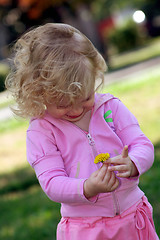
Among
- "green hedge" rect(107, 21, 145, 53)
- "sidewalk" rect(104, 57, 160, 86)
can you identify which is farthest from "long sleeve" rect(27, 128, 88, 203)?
"green hedge" rect(107, 21, 145, 53)

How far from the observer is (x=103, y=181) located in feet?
6.01

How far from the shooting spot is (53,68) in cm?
189

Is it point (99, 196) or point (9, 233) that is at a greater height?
point (99, 196)

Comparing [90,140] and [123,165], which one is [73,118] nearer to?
[90,140]

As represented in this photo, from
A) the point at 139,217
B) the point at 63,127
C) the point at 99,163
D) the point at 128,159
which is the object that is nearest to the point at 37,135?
the point at 63,127

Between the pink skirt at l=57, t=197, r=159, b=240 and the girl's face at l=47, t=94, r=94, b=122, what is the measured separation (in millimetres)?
493

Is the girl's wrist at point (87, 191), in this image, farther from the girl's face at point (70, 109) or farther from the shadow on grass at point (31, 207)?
the shadow on grass at point (31, 207)

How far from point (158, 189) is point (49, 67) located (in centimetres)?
241

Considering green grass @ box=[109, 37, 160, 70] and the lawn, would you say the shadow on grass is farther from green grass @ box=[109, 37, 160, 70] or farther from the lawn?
green grass @ box=[109, 37, 160, 70]

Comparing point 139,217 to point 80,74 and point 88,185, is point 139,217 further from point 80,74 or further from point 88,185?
point 80,74

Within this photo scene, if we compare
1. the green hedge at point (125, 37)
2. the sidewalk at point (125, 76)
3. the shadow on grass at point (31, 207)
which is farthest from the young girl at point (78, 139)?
the green hedge at point (125, 37)

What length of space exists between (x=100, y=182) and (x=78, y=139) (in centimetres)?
28

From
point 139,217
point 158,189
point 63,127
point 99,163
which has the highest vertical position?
point 63,127

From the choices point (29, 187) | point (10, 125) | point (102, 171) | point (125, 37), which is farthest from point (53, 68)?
point (125, 37)
